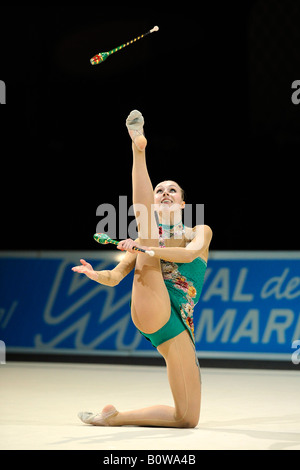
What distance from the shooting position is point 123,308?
708cm

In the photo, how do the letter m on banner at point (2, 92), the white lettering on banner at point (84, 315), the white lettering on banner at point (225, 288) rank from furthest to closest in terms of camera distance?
1. the letter m on banner at point (2, 92)
2. the white lettering on banner at point (84, 315)
3. the white lettering on banner at point (225, 288)

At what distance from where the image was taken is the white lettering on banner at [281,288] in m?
6.76

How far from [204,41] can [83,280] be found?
3.07 metres

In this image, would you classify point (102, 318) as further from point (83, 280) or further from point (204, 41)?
point (204, 41)

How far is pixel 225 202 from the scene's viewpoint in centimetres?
Result: 841

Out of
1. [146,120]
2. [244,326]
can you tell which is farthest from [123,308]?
[146,120]

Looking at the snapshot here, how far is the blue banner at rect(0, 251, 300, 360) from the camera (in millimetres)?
6773

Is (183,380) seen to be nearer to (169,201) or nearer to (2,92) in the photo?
(169,201)

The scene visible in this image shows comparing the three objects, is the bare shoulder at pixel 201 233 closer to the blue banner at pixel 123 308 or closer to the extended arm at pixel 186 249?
the extended arm at pixel 186 249

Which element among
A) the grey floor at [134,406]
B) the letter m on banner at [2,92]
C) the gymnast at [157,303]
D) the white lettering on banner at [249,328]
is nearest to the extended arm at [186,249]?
the gymnast at [157,303]

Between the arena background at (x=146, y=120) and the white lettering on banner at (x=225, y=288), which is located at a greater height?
the arena background at (x=146, y=120)

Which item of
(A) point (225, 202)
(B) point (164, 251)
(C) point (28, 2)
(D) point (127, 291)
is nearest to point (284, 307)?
(D) point (127, 291)

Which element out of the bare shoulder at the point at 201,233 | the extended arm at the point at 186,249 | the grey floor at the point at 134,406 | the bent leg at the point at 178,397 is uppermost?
the bare shoulder at the point at 201,233

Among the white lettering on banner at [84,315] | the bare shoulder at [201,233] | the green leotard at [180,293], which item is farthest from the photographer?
the white lettering on banner at [84,315]
